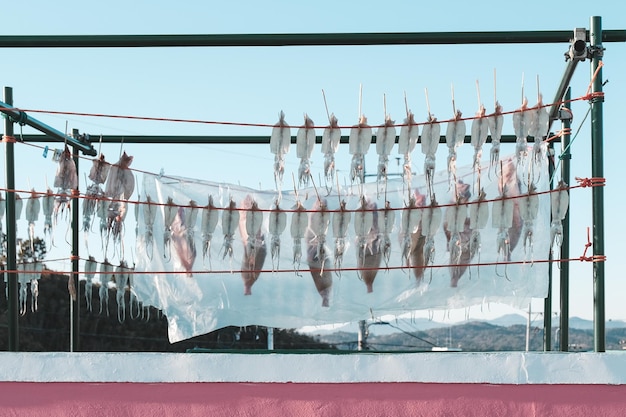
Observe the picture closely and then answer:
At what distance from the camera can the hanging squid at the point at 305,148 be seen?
16.7 ft

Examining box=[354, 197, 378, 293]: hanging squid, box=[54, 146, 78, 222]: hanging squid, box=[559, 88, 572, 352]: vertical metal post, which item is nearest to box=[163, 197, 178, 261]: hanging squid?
box=[54, 146, 78, 222]: hanging squid

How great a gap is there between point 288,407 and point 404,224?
1.52 meters

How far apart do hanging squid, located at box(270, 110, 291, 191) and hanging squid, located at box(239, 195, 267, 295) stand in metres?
0.53

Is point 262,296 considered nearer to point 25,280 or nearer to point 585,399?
point 25,280

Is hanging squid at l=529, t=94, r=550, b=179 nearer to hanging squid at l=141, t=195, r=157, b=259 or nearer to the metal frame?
the metal frame

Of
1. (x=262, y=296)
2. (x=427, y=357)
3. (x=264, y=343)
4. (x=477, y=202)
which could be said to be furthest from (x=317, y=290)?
(x=264, y=343)

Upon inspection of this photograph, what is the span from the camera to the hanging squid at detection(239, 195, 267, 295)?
18.9ft

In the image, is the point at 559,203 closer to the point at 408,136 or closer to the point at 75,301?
the point at 408,136

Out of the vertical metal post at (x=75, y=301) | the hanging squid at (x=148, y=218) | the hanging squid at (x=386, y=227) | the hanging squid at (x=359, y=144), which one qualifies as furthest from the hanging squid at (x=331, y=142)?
the vertical metal post at (x=75, y=301)

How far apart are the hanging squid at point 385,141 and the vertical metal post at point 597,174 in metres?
1.18

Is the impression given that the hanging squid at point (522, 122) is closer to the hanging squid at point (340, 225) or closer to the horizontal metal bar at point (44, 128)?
the hanging squid at point (340, 225)

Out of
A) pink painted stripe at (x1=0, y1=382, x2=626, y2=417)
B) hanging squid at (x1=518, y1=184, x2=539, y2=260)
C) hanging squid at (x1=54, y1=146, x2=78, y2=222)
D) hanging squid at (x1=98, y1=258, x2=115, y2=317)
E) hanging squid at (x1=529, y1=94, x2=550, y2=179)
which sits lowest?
pink painted stripe at (x1=0, y1=382, x2=626, y2=417)

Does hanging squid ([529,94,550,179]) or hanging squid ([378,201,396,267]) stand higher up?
hanging squid ([529,94,550,179])

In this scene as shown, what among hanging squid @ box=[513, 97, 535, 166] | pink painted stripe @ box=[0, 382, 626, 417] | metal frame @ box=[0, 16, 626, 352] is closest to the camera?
pink painted stripe @ box=[0, 382, 626, 417]
